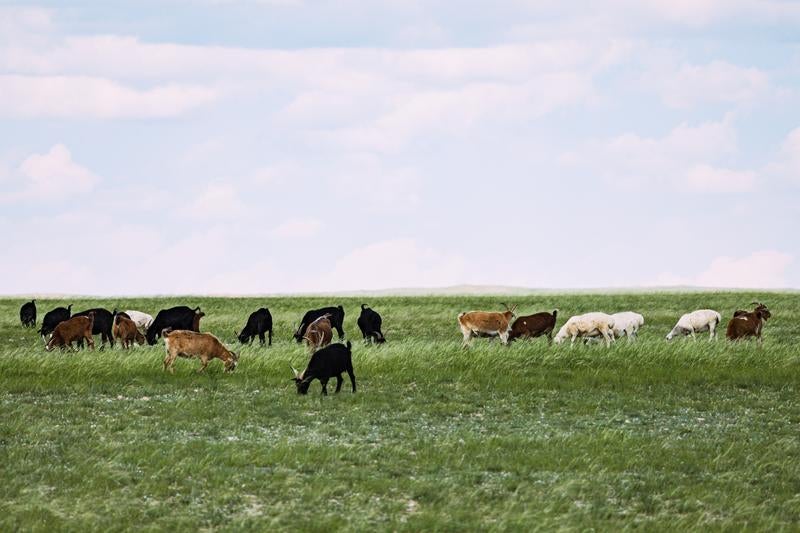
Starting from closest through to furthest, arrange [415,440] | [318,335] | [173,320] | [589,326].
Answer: [415,440], [318,335], [589,326], [173,320]

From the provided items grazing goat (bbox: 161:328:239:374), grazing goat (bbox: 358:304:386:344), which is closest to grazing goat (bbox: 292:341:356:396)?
grazing goat (bbox: 161:328:239:374)

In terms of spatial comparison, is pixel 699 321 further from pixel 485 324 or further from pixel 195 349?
pixel 195 349

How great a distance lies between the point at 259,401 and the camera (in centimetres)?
2025

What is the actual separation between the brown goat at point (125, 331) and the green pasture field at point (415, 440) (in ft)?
8.89

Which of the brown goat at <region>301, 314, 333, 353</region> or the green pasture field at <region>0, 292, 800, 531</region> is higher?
the brown goat at <region>301, 314, 333, 353</region>

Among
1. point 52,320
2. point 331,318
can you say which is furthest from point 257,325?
point 52,320

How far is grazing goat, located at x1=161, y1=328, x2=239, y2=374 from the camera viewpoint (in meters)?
24.0

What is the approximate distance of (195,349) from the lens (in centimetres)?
2414

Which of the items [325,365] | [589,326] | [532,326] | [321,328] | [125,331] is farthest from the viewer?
[532,326]

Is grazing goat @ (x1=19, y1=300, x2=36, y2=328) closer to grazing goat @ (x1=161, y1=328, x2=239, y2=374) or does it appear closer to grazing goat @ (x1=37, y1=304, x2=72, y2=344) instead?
grazing goat @ (x1=37, y1=304, x2=72, y2=344)

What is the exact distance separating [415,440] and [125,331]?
16916 millimetres

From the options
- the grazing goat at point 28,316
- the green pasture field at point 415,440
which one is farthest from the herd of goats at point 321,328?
the grazing goat at point 28,316

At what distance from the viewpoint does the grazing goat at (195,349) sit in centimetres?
2395

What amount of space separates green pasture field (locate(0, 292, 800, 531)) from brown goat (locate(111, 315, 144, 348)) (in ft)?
8.89
